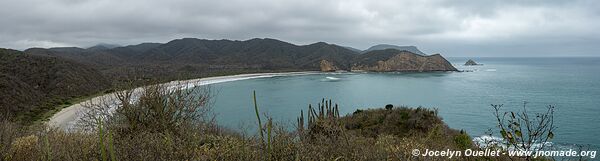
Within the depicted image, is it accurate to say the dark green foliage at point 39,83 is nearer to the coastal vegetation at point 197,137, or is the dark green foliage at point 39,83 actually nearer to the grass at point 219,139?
the coastal vegetation at point 197,137

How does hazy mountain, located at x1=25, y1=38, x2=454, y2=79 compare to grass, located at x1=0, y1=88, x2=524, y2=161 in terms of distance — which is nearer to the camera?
grass, located at x1=0, y1=88, x2=524, y2=161

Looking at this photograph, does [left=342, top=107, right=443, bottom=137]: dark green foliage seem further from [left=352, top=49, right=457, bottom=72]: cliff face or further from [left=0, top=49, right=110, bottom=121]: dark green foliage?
[left=352, top=49, right=457, bottom=72]: cliff face

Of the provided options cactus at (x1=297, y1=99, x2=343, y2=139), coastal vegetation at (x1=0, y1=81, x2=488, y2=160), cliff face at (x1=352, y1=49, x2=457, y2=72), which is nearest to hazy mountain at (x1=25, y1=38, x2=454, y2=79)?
cliff face at (x1=352, y1=49, x2=457, y2=72)

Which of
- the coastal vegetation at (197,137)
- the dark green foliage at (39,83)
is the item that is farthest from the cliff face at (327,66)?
the coastal vegetation at (197,137)

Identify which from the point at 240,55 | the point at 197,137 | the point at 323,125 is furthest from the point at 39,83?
the point at 240,55

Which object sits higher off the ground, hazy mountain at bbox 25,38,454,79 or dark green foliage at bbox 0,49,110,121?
hazy mountain at bbox 25,38,454,79

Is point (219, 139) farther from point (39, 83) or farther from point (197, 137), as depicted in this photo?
point (39, 83)

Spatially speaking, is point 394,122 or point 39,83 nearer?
point 394,122

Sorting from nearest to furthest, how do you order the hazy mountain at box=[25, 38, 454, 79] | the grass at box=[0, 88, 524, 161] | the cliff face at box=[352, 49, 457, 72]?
the grass at box=[0, 88, 524, 161]
the cliff face at box=[352, 49, 457, 72]
the hazy mountain at box=[25, 38, 454, 79]

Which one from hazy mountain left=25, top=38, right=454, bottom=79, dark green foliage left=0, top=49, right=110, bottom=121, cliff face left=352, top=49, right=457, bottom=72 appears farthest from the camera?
hazy mountain left=25, top=38, right=454, bottom=79
